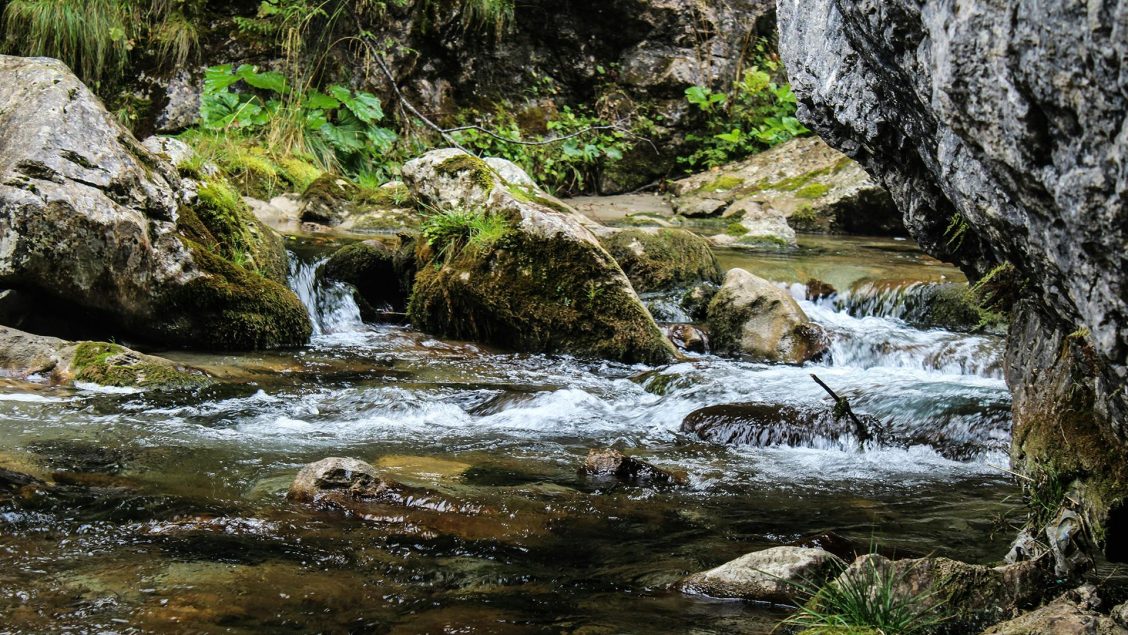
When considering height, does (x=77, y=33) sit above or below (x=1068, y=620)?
above

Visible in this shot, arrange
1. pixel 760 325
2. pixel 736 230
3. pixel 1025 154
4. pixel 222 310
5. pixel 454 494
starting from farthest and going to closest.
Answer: pixel 736 230 → pixel 760 325 → pixel 222 310 → pixel 454 494 → pixel 1025 154

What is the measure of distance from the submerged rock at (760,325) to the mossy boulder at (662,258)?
87 cm

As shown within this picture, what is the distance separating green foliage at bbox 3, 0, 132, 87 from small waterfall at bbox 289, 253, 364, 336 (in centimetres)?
534

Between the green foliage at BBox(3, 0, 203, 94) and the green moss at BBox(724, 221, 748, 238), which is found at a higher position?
the green foliage at BBox(3, 0, 203, 94)

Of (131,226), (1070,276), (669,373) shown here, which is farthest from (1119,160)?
(131,226)

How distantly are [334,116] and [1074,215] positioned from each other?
38.5ft

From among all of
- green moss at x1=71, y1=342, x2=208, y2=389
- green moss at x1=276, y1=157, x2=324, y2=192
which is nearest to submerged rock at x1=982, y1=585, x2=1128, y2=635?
green moss at x1=71, y1=342, x2=208, y2=389

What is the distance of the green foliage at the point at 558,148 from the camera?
43.0ft

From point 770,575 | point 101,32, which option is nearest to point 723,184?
point 101,32

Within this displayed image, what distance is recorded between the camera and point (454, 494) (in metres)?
3.79

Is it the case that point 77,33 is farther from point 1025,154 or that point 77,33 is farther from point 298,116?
point 1025,154

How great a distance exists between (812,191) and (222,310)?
8954mm

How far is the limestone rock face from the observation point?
165 centimetres

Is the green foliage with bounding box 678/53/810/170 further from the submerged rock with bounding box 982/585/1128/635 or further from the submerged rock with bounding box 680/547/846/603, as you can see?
the submerged rock with bounding box 982/585/1128/635
